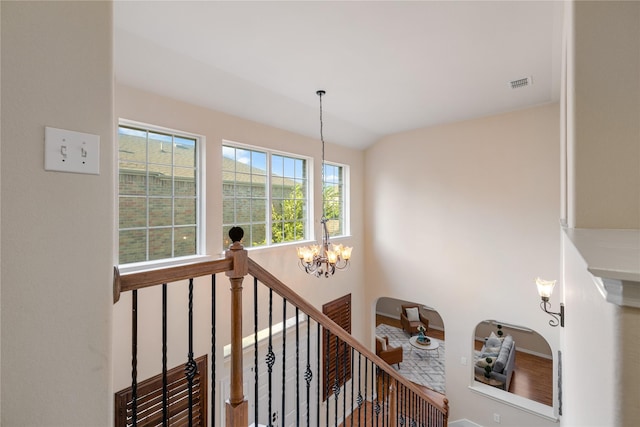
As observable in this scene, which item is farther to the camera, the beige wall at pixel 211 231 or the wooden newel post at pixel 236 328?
the beige wall at pixel 211 231

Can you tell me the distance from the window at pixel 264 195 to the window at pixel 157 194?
475 millimetres

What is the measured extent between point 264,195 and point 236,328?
332 centimetres

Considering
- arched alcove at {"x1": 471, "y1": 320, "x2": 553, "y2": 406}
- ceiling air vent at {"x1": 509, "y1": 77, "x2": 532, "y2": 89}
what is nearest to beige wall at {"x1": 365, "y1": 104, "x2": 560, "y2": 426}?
arched alcove at {"x1": 471, "y1": 320, "x2": 553, "y2": 406}

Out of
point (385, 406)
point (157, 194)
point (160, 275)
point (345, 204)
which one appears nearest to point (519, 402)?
point (385, 406)

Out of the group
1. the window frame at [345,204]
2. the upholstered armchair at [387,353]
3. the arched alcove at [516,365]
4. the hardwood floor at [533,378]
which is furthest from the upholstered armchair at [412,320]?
the window frame at [345,204]

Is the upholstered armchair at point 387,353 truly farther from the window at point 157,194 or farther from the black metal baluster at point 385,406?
the window at point 157,194

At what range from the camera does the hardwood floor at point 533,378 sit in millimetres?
5703

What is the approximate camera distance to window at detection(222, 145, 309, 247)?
13.0 feet

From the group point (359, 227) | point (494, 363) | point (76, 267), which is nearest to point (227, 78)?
point (76, 267)

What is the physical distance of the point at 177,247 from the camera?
11.1 ft

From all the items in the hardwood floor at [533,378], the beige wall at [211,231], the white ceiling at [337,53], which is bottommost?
the hardwood floor at [533,378]

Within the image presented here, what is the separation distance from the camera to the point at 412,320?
822 centimetres

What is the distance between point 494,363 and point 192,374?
660cm

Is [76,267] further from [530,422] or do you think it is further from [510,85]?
[530,422]
